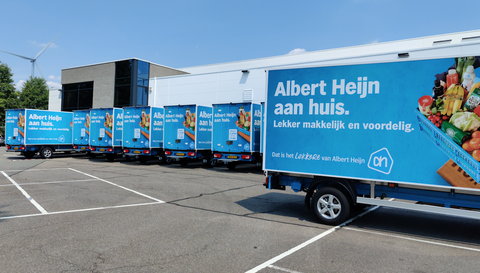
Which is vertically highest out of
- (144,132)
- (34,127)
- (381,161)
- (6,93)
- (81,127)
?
(6,93)

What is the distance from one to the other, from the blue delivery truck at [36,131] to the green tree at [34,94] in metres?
40.0

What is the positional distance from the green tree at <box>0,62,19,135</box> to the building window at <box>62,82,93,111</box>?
24601 mm

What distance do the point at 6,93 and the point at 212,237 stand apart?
67.7 m

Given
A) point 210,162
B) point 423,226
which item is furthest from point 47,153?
point 423,226

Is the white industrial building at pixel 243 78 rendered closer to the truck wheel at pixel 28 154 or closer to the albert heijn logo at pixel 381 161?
the truck wheel at pixel 28 154

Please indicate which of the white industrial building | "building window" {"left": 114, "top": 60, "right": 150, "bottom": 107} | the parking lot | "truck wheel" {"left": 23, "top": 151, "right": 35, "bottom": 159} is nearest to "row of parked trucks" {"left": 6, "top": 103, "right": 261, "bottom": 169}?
"truck wheel" {"left": 23, "top": 151, "right": 35, "bottom": 159}

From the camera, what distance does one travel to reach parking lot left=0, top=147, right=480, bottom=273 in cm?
446

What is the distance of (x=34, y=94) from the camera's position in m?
58.6

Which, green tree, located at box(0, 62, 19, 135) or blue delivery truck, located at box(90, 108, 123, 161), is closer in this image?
blue delivery truck, located at box(90, 108, 123, 161)

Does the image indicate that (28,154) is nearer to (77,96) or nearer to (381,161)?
(77,96)

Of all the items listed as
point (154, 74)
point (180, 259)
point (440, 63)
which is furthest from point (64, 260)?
point (154, 74)

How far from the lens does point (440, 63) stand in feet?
18.6

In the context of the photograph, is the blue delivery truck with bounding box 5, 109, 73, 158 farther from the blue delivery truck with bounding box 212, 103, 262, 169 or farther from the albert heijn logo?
the albert heijn logo

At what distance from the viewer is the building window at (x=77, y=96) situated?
35531mm
